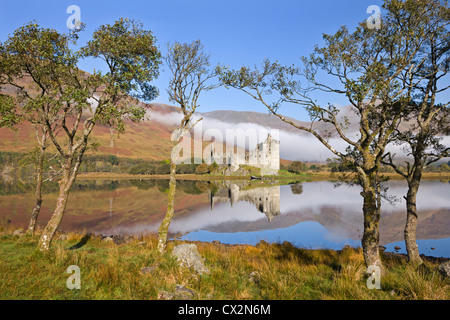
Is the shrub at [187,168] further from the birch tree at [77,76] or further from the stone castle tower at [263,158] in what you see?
the birch tree at [77,76]

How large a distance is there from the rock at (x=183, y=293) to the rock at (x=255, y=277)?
8.62ft

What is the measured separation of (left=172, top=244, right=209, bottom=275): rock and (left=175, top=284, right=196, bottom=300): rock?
6.13 ft

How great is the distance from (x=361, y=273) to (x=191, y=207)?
35.4 meters

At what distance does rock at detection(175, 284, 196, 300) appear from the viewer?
7.00 m

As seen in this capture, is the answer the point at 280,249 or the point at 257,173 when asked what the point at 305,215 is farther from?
the point at 257,173

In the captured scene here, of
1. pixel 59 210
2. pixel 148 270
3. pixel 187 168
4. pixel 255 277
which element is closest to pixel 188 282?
pixel 148 270

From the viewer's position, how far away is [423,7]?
1064cm

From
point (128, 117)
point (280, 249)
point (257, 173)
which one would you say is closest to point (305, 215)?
point (280, 249)

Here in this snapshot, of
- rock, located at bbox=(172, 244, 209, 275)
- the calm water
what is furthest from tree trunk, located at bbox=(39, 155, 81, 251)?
the calm water

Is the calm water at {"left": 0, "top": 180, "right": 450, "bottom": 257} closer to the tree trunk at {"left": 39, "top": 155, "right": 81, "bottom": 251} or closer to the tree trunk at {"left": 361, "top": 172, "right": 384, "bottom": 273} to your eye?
the tree trunk at {"left": 39, "top": 155, "right": 81, "bottom": 251}

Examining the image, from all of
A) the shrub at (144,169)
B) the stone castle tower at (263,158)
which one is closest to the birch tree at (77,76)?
the stone castle tower at (263,158)

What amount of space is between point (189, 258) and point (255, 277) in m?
2.71

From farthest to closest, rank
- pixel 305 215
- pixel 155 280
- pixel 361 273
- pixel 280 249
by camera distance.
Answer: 1. pixel 305 215
2. pixel 280 249
3. pixel 361 273
4. pixel 155 280

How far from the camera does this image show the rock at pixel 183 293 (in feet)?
23.0
